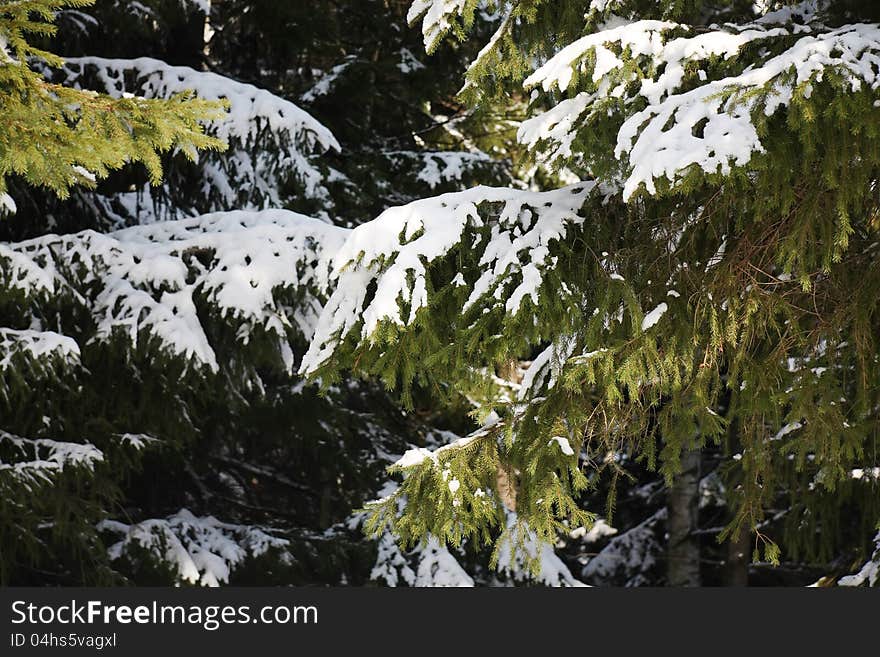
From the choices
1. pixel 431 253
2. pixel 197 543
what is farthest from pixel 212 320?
pixel 197 543

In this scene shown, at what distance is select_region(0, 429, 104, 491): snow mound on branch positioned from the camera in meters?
6.76

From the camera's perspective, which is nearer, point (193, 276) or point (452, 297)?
point (452, 297)

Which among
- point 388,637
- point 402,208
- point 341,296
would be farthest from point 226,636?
point 402,208

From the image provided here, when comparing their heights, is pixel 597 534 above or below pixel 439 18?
below

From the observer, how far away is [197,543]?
913cm

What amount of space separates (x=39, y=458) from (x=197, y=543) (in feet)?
7.84

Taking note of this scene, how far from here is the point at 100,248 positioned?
6.31 meters

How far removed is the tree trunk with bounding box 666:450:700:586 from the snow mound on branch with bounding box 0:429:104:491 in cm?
506

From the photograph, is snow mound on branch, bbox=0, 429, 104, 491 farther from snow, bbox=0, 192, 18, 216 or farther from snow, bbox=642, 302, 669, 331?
snow, bbox=642, 302, 669, 331

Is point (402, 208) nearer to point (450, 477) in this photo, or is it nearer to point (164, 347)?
point (450, 477)

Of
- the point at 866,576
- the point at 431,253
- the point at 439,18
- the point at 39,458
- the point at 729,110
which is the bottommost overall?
the point at 866,576

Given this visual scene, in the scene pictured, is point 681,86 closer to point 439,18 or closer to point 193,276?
point 439,18

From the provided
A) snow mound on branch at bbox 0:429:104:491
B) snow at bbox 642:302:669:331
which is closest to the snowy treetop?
snow at bbox 642:302:669:331

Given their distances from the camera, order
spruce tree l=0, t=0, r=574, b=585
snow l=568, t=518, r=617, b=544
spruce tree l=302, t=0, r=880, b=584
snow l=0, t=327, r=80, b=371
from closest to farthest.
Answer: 1. spruce tree l=302, t=0, r=880, b=584
2. snow l=0, t=327, r=80, b=371
3. spruce tree l=0, t=0, r=574, b=585
4. snow l=568, t=518, r=617, b=544
